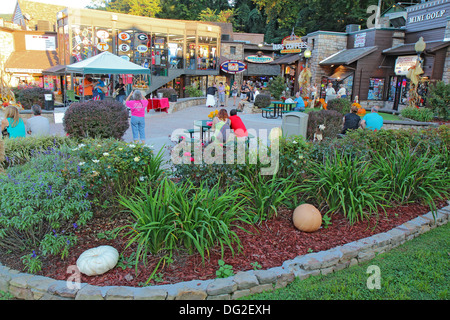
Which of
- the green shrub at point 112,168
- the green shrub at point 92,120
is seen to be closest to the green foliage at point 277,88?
the green shrub at point 92,120

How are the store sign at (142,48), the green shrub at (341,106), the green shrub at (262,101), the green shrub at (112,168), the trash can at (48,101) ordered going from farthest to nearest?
the store sign at (142,48) < the green shrub at (262,101) < the green shrub at (341,106) < the trash can at (48,101) < the green shrub at (112,168)

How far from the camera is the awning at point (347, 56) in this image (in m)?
21.1

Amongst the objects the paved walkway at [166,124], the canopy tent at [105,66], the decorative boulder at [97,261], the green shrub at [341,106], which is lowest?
the decorative boulder at [97,261]

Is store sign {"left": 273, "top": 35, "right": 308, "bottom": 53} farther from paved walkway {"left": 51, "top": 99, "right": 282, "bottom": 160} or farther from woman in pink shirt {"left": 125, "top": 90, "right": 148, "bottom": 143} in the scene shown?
woman in pink shirt {"left": 125, "top": 90, "right": 148, "bottom": 143}

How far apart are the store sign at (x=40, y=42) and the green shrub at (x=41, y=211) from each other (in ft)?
83.8

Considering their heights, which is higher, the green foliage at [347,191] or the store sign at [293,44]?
the store sign at [293,44]

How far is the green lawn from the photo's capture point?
3217 millimetres

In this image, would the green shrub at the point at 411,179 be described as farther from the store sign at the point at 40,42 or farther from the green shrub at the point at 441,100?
the store sign at the point at 40,42

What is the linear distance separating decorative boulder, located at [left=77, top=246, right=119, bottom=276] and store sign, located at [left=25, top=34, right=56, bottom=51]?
2694cm
